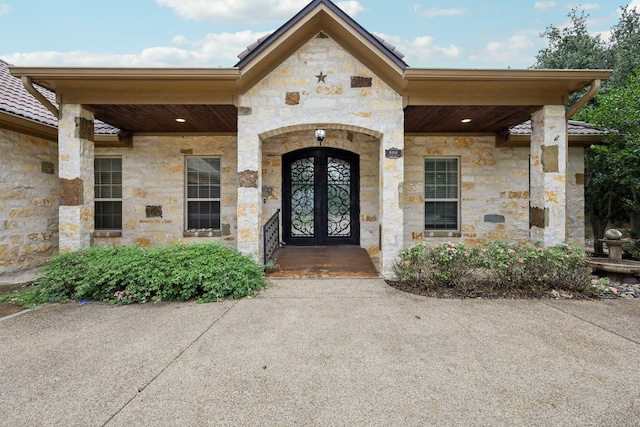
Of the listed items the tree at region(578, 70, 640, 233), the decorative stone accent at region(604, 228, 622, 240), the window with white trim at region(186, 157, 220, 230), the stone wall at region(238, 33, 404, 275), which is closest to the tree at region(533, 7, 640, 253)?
the tree at region(578, 70, 640, 233)

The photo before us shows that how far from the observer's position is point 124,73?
456cm

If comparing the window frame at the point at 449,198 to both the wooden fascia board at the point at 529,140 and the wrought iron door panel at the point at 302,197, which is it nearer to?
the wooden fascia board at the point at 529,140

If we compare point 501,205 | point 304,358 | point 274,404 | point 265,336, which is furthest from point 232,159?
point 501,205

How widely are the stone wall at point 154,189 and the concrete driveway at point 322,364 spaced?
3.35 metres

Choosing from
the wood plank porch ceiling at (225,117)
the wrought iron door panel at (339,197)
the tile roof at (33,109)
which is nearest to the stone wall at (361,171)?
the wrought iron door panel at (339,197)

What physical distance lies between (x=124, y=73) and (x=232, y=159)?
9.64 ft

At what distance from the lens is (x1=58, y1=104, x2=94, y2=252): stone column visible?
4906mm

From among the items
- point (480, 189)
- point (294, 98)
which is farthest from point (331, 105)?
point (480, 189)

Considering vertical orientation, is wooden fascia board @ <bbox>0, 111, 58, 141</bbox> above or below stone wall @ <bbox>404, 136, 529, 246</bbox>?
above

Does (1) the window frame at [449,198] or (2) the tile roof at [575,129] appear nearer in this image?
(2) the tile roof at [575,129]

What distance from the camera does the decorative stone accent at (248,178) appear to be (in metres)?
5.12

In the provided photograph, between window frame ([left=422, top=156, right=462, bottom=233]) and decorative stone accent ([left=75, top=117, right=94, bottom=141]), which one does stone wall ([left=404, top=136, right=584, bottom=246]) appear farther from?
decorative stone accent ([left=75, top=117, right=94, bottom=141])

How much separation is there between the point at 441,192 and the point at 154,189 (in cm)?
701

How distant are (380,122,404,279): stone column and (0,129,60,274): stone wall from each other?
713 centimetres
